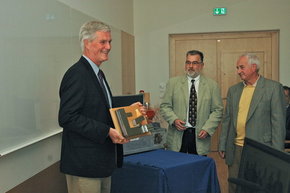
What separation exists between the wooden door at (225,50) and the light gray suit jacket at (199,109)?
94.1 inches

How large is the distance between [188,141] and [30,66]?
1442 millimetres

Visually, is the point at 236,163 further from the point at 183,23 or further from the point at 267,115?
the point at 183,23

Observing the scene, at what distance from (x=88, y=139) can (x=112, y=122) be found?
18cm

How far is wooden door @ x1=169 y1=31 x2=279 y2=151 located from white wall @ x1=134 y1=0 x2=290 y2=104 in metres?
0.10

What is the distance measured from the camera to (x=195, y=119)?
115 inches

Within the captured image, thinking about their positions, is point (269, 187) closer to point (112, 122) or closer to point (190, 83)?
point (112, 122)

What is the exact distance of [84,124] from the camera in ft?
5.40

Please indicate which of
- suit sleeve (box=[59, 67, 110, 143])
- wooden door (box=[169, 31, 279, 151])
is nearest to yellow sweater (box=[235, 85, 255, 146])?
suit sleeve (box=[59, 67, 110, 143])

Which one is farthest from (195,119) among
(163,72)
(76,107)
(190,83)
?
(163,72)

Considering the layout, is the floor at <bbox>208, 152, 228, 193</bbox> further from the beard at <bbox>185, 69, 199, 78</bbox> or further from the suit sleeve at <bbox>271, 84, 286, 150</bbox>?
the beard at <bbox>185, 69, 199, 78</bbox>

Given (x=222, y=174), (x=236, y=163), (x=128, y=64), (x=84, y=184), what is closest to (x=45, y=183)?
(x=84, y=184)

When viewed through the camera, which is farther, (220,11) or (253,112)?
(220,11)

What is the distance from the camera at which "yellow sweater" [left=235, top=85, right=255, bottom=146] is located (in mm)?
2729

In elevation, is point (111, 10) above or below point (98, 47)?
above
